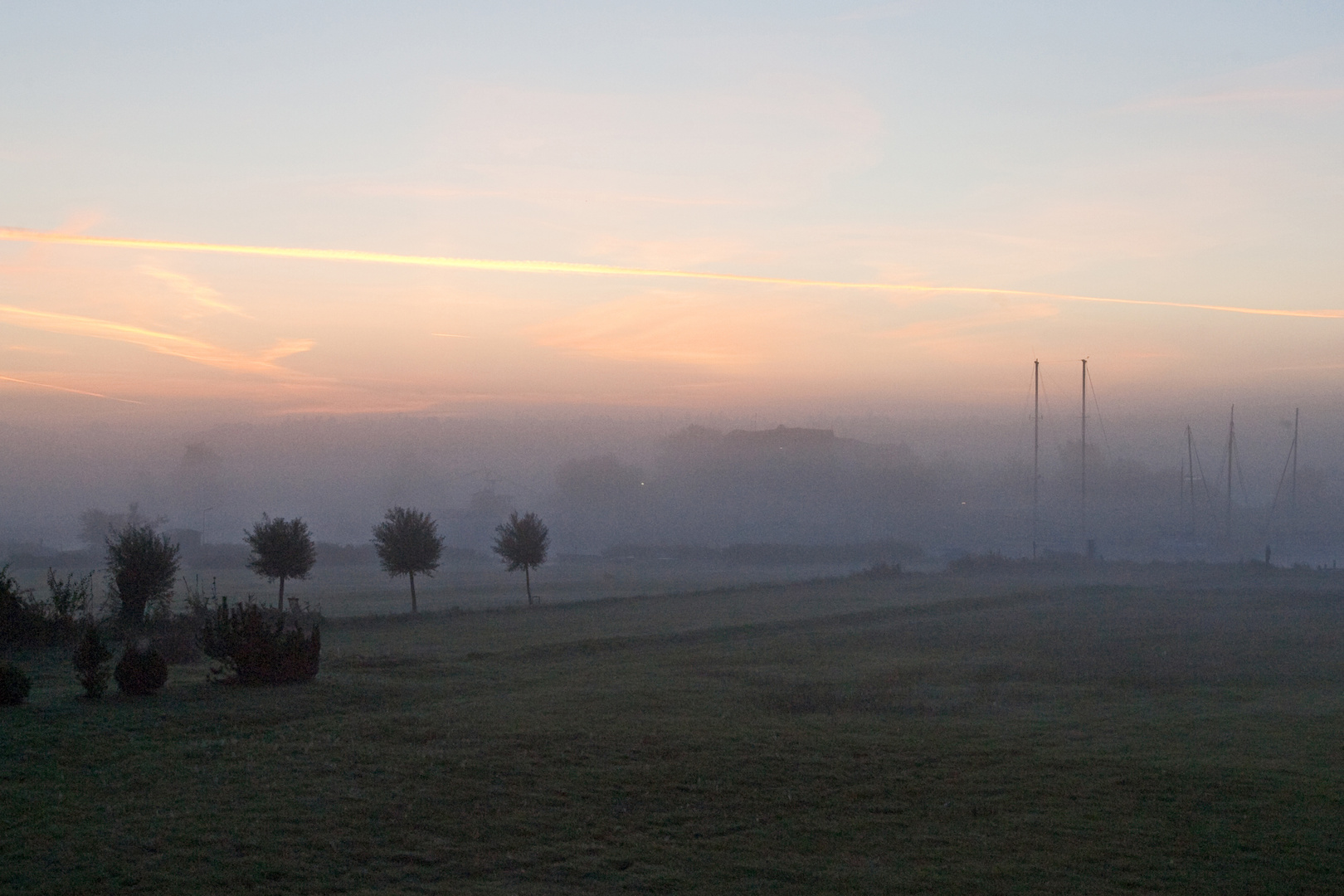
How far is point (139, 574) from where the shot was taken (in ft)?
114

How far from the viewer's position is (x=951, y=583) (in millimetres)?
66562

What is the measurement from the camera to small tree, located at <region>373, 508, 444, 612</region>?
49250 mm

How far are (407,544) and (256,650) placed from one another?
28317mm

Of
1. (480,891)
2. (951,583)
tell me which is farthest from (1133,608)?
(480,891)

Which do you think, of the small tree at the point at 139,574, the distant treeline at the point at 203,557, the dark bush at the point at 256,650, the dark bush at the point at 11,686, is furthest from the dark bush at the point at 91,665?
the distant treeline at the point at 203,557

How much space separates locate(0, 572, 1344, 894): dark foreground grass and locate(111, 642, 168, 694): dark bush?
1.00 feet

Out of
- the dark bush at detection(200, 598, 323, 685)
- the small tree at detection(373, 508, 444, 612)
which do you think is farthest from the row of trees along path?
the dark bush at detection(200, 598, 323, 685)

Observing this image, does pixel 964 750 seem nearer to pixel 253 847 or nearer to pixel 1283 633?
pixel 253 847

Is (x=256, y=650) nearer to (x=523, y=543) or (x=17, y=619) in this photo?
(x=17, y=619)

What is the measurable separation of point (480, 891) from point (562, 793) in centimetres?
347

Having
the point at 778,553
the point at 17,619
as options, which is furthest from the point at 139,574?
the point at 778,553

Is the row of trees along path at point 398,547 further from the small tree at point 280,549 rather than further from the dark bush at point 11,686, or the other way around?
the dark bush at point 11,686

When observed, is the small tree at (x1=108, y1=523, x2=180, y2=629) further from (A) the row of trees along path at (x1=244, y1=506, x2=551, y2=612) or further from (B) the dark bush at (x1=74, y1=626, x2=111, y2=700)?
(B) the dark bush at (x1=74, y1=626, x2=111, y2=700)

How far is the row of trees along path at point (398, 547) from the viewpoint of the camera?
1690 inches
